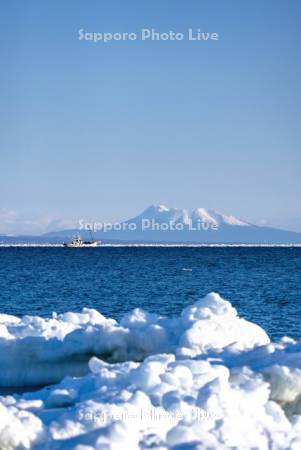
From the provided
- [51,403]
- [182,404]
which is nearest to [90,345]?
[51,403]

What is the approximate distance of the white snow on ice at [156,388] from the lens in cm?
1166

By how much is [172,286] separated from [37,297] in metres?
12.2

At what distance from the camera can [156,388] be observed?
1313 cm

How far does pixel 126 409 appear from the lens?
12.3 m

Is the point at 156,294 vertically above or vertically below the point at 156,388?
below

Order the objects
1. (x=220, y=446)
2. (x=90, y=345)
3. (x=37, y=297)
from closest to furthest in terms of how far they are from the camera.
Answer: (x=220, y=446) → (x=90, y=345) → (x=37, y=297)

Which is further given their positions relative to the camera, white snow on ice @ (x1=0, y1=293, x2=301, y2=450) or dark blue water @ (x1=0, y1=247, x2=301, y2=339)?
dark blue water @ (x1=0, y1=247, x2=301, y2=339)

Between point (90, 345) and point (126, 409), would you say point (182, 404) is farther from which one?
point (90, 345)

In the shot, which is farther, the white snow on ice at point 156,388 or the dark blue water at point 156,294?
the dark blue water at point 156,294

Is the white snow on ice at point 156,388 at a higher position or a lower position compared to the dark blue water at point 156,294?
higher

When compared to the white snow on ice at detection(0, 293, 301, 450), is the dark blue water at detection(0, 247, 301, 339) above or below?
below

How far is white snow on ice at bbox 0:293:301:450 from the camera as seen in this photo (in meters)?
11.7

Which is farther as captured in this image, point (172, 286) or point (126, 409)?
point (172, 286)

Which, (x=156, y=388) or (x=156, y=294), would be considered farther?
(x=156, y=294)
